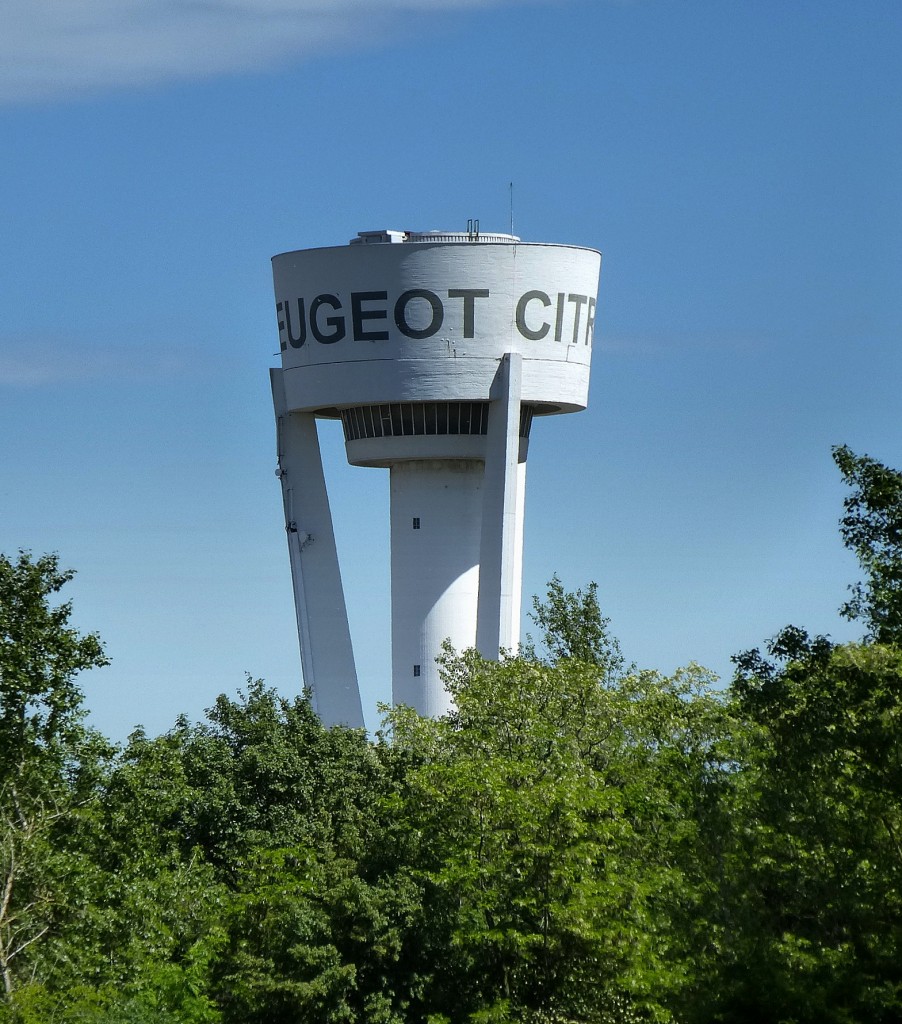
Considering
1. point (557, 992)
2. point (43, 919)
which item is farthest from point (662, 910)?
point (43, 919)

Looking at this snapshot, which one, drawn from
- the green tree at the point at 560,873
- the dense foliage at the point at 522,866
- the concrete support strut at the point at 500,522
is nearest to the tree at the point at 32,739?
the dense foliage at the point at 522,866

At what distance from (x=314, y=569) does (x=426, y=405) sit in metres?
7.53

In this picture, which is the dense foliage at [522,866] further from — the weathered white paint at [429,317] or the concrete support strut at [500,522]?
the weathered white paint at [429,317]

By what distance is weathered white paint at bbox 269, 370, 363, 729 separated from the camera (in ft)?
235

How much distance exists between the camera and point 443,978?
1588 inches

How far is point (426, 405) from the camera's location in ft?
232

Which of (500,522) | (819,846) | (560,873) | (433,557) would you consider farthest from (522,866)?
(433,557)

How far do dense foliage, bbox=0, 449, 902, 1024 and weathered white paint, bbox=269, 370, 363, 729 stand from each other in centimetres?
2223

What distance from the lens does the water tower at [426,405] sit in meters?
69.6

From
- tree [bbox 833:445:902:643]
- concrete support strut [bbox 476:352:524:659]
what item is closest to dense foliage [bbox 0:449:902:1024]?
tree [bbox 833:445:902:643]

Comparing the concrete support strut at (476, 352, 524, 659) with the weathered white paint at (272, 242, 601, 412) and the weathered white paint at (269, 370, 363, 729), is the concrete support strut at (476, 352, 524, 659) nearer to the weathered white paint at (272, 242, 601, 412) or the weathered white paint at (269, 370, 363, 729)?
the weathered white paint at (272, 242, 601, 412)

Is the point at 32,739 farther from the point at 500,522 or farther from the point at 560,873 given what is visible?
the point at 500,522

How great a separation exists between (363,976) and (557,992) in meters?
4.15

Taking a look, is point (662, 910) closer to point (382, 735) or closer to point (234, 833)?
point (234, 833)
